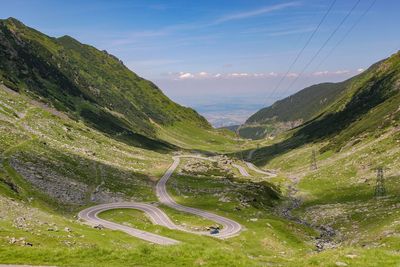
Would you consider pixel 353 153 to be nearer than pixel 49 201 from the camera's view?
No

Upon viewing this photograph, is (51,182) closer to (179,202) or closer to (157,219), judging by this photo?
(157,219)

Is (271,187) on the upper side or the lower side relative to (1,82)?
lower

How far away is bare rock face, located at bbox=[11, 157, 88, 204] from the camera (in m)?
93.0

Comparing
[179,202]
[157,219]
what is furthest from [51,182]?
[179,202]

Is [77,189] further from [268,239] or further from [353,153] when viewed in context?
[353,153]

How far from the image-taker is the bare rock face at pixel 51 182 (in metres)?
93.0

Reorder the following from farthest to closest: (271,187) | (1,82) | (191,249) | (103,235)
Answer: (1,82) < (271,187) < (103,235) < (191,249)

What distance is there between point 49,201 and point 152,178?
60.8 metres

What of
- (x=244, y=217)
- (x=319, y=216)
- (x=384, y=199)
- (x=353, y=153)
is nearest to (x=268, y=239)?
(x=244, y=217)

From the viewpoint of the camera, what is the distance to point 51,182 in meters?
97.9

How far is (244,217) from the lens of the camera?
317ft

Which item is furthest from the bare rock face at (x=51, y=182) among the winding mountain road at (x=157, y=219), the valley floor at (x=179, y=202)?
the winding mountain road at (x=157, y=219)

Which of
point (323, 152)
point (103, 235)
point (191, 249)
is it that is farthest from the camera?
point (323, 152)

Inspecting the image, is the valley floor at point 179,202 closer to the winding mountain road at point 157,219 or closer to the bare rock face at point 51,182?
the bare rock face at point 51,182
